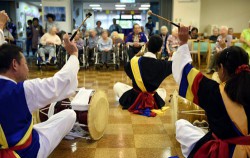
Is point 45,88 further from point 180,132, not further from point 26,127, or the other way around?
point 180,132

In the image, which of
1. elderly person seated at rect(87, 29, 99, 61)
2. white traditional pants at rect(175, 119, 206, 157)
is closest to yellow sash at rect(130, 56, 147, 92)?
white traditional pants at rect(175, 119, 206, 157)

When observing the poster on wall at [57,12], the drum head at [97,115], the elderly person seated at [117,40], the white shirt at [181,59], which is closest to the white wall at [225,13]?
the elderly person seated at [117,40]

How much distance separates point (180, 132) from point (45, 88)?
109 cm

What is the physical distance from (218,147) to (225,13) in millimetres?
10800

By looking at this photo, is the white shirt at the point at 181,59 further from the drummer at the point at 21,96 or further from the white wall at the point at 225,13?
the white wall at the point at 225,13

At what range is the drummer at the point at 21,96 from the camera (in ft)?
5.29

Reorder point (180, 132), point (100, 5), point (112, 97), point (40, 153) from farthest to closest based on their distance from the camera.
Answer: point (100, 5)
point (112, 97)
point (180, 132)
point (40, 153)

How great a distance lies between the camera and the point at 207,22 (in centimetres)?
1155

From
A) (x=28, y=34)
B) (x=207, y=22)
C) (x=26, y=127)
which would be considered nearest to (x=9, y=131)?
(x=26, y=127)

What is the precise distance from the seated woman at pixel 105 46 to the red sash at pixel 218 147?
6122 millimetres

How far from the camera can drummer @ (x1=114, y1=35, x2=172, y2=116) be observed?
3787 mm

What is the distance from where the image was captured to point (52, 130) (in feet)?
6.97

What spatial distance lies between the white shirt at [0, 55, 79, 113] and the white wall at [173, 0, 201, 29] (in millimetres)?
9223

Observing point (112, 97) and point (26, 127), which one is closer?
point (26, 127)
